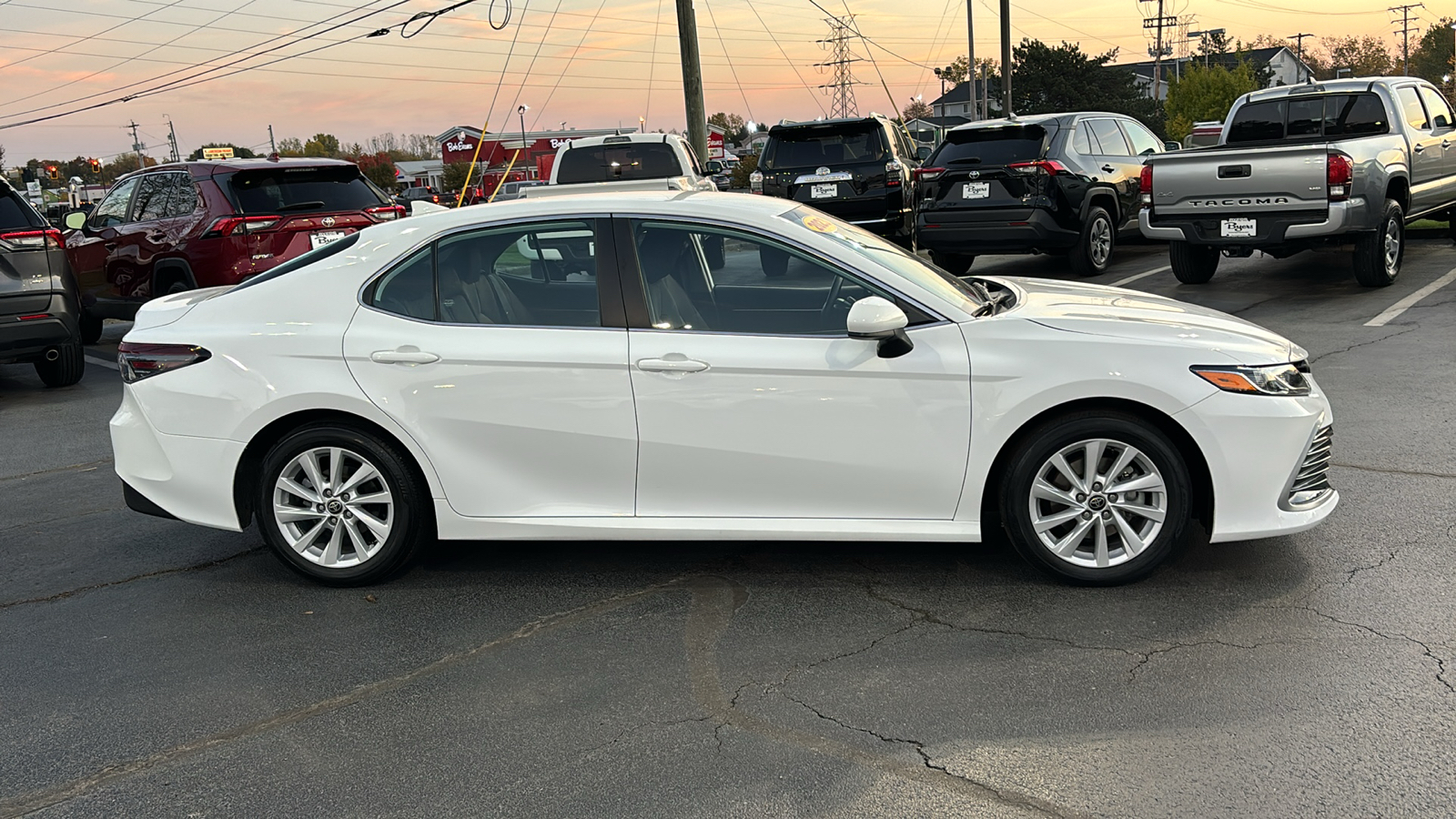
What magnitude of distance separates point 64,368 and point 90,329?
3380 mm

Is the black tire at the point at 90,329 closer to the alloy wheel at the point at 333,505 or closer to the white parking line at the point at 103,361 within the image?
the white parking line at the point at 103,361

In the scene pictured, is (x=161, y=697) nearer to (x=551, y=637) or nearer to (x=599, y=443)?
(x=551, y=637)

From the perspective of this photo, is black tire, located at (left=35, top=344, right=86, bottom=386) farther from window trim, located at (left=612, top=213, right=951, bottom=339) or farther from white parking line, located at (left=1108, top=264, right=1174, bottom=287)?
white parking line, located at (left=1108, top=264, right=1174, bottom=287)

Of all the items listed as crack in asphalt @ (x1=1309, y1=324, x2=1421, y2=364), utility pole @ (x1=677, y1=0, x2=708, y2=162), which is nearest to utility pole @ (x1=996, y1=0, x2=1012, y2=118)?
utility pole @ (x1=677, y1=0, x2=708, y2=162)

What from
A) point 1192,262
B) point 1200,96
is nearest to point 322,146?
point 1200,96

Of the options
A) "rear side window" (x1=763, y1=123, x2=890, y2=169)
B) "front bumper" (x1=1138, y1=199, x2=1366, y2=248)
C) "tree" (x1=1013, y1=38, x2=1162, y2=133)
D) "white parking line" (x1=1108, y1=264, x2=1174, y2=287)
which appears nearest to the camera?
"front bumper" (x1=1138, y1=199, x2=1366, y2=248)

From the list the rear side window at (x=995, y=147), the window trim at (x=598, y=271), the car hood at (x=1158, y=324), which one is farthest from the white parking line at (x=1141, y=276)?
the window trim at (x=598, y=271)

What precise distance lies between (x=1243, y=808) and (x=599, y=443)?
8.35 feet

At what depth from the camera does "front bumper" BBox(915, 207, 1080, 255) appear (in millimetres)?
12789

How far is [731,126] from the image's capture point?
149375mm

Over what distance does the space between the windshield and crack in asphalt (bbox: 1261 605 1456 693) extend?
1.60 meters

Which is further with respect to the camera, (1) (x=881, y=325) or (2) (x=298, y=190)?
(2) (x=298, y=190)

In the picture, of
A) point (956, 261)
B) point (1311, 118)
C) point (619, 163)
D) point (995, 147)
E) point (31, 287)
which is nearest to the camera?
point (31, 287)

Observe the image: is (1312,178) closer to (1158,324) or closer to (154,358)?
(1158,324)
